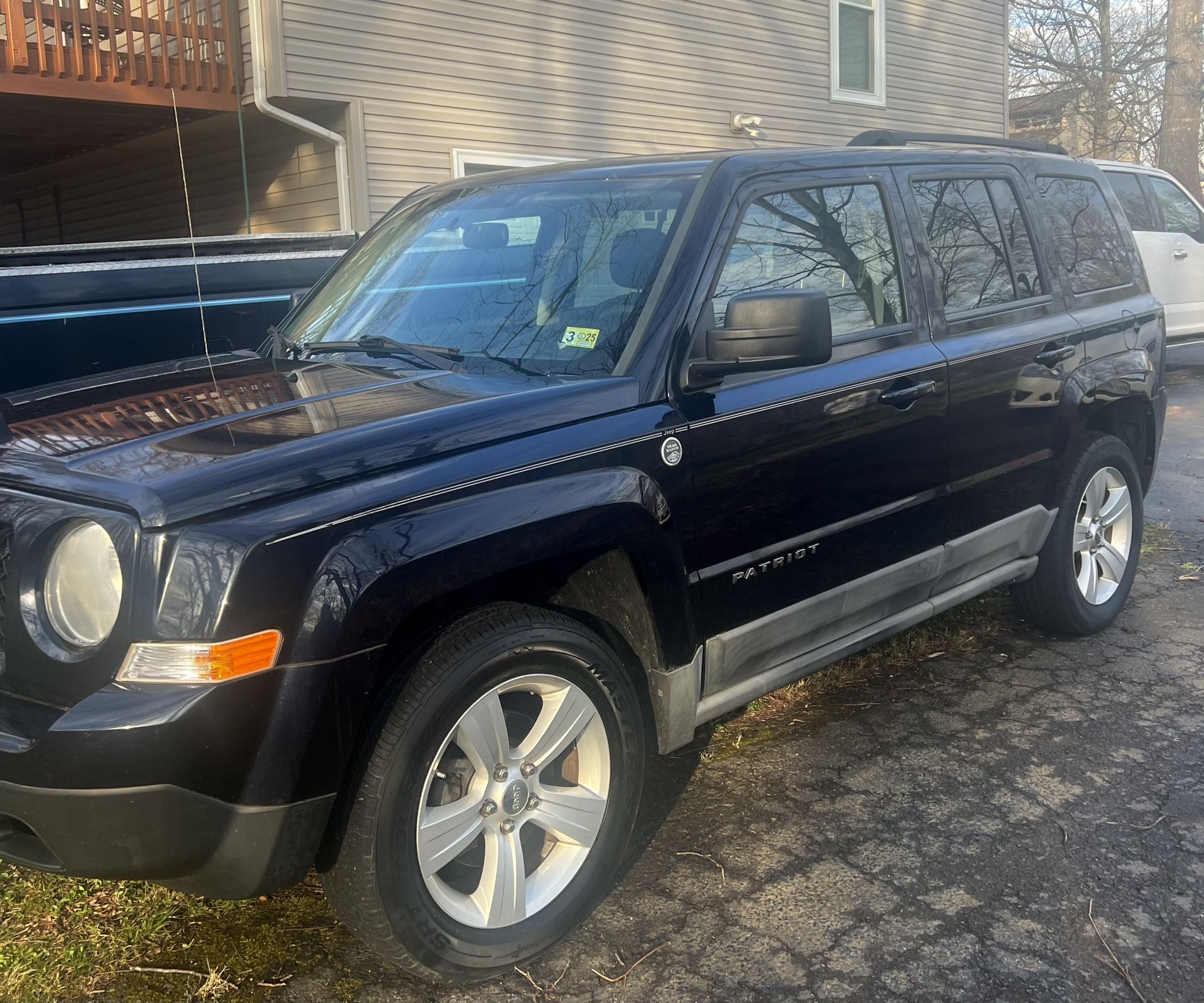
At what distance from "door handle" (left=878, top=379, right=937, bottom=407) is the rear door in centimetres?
820

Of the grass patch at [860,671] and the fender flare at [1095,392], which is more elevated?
the fender flare at [1095,392]

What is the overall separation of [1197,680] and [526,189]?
9.93 ft

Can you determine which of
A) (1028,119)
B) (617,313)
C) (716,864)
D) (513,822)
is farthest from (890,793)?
(1028,119)

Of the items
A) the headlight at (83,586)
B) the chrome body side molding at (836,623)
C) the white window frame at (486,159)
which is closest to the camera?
the headlight at (83,586)

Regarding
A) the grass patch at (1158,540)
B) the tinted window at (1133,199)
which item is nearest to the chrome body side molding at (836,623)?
the grass patch at (1158,540)

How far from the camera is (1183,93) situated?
25.3 metres

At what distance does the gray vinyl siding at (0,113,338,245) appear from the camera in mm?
11125

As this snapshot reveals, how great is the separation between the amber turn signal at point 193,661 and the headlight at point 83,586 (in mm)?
100

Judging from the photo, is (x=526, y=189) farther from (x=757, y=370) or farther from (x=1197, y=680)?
(x=1197, y=680)

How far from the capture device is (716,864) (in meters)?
3.23

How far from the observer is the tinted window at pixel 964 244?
4016 mm

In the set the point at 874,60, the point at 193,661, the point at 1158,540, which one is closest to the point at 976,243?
the point at 1158,540

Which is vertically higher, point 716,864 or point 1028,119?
point 1028,119

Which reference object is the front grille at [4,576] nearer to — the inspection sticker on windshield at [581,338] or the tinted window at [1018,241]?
the inspection sticker on windshield at [581,338]
